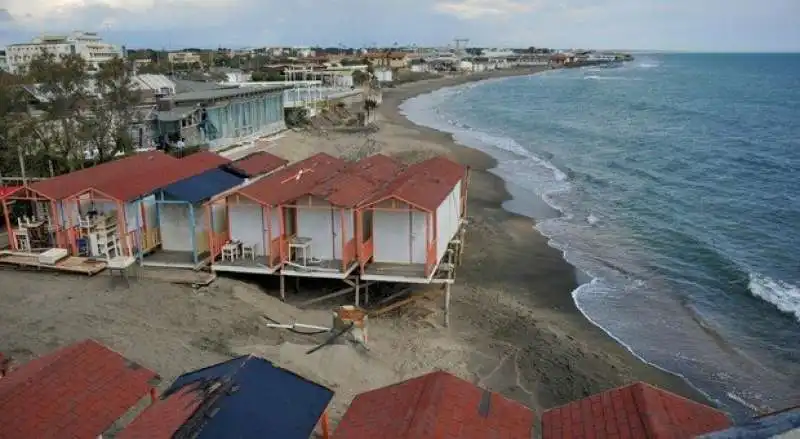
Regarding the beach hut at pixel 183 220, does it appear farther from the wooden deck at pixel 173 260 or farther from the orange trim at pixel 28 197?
the orange trim at pixel 28 197

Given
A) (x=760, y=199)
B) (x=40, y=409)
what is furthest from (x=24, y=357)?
(x=760, y=199)

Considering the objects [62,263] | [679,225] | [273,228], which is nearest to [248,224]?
[273,228]

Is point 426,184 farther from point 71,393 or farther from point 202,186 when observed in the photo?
point 71,393

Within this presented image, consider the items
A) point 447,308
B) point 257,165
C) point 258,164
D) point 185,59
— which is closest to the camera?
point 447,308

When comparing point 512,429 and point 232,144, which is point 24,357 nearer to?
point 512,429

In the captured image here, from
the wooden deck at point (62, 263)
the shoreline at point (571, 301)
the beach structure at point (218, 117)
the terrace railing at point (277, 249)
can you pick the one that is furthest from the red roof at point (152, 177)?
the beach structure at point (218, 117)

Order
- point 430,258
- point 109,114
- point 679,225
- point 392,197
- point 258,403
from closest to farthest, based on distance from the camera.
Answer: point 258,403 < point 392,197 < point 430,258 < point 679,225 < point 109,114
